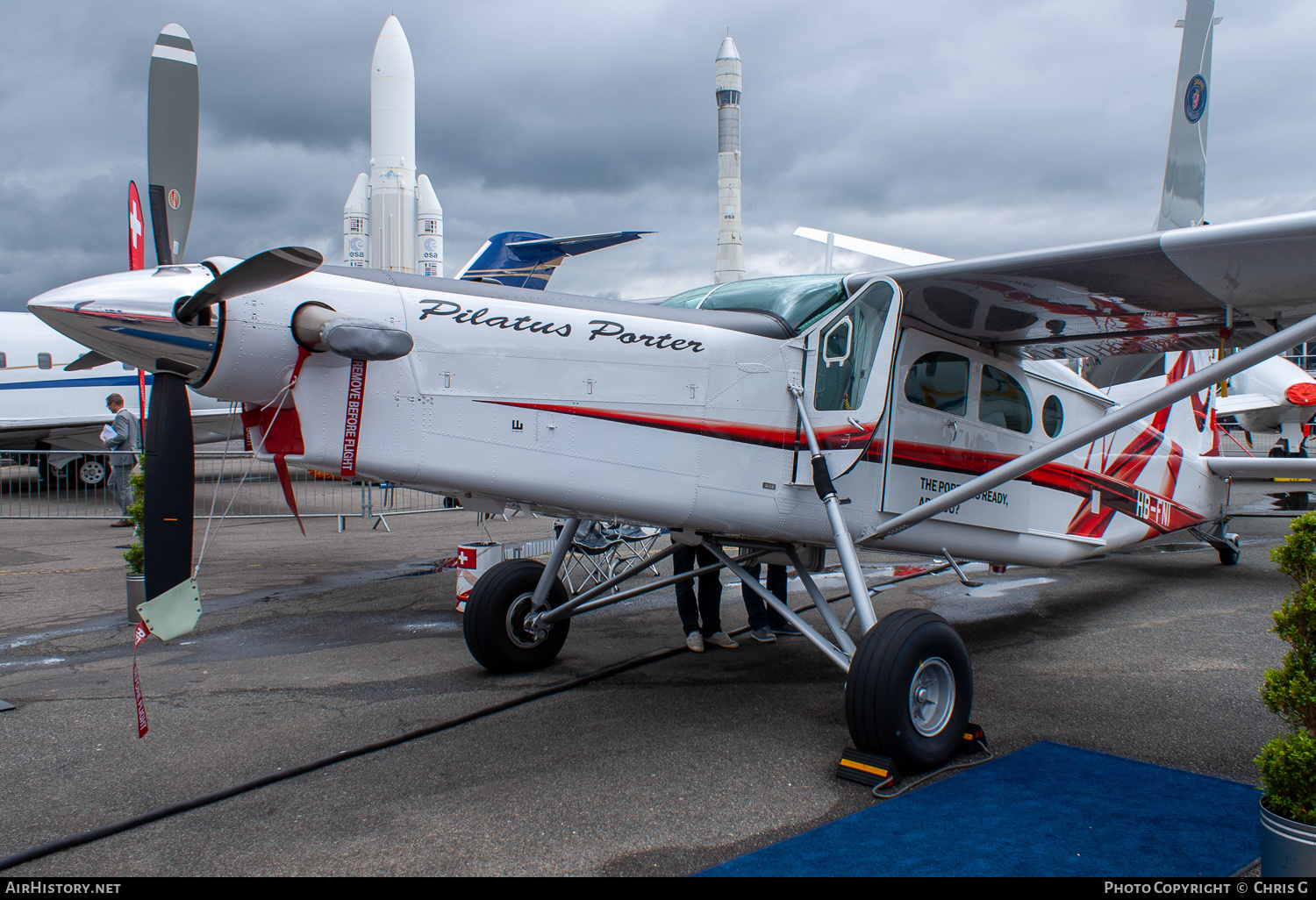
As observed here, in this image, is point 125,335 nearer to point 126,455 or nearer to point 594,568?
point 594,568

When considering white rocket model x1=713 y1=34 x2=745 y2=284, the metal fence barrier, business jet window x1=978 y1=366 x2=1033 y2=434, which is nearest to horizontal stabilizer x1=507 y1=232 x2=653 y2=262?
the metal fence barrier

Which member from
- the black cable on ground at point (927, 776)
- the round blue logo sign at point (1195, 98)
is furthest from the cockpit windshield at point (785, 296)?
the round blue logo sign at point (1195, 98)

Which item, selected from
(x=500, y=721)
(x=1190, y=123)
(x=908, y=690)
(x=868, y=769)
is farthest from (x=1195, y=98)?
(x=500, y=721)

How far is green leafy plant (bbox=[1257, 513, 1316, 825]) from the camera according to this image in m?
2.53

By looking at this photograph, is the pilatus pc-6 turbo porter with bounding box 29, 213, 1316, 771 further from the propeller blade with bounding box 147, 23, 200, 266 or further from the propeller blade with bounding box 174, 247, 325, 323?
the propeller blade with bounding box 147, 23, 200, 266

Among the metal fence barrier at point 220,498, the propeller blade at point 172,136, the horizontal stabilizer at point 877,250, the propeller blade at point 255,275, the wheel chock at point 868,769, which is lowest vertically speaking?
the wheel chock at point 868,769

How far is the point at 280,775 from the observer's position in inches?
151

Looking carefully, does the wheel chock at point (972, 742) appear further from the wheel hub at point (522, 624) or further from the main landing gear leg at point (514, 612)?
the wheel hub at point (522, 624)

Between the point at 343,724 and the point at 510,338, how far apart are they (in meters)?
2.49

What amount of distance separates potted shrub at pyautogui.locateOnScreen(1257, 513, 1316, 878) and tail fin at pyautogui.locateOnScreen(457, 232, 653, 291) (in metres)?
17.2

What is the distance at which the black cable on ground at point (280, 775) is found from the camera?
315 cm

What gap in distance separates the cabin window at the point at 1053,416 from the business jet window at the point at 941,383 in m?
1.06

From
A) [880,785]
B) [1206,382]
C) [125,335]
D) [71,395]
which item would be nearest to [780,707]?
[880,785]

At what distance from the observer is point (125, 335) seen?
3.22m
